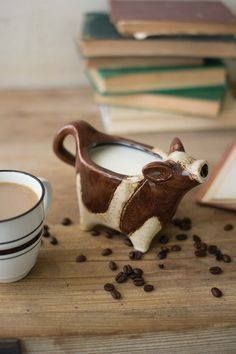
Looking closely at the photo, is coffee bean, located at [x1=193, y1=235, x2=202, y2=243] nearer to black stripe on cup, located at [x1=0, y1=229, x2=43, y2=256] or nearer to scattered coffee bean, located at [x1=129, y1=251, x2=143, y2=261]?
scattered coffee bean, located at [x1=129, y1=251, x2=143, y2=261]

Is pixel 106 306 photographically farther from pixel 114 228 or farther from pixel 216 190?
pixel 216 190

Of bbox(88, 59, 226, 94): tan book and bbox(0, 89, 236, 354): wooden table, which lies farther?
bbox(88, 59, 226, 94): tan book

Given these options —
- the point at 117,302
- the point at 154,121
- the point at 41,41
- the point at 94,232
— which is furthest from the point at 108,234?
the point at 41,41

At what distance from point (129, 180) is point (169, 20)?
1.25ft

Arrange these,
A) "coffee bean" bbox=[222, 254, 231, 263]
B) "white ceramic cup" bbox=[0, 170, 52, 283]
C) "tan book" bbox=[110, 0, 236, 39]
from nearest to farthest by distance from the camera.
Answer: "white ceramic cup" bbox=[0, 170, 52, 283], "coffee bean" bbox=[222, 254, 231, 263], "tan book" bbox=[110, 0, 236, 39]

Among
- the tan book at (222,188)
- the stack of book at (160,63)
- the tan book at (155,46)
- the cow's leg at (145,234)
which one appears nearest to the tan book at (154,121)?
the stack of book at (160,63)

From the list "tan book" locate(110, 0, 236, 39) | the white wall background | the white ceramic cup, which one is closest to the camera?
the white ceramic cup

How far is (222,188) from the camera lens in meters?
0.74

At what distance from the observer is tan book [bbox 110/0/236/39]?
0.87 metres

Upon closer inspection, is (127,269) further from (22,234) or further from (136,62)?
(136,62)

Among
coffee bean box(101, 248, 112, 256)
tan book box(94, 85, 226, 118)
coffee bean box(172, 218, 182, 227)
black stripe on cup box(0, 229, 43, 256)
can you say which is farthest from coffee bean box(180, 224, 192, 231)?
tan book box(94, 85, 226, 118)

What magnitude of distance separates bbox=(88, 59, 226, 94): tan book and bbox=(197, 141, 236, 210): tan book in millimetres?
231

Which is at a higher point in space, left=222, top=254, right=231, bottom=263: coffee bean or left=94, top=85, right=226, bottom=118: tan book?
left=222, top=254, right=231, bottom=263: coffee bean

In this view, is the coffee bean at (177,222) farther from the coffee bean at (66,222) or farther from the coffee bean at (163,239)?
the coffee bean at (66,222)
